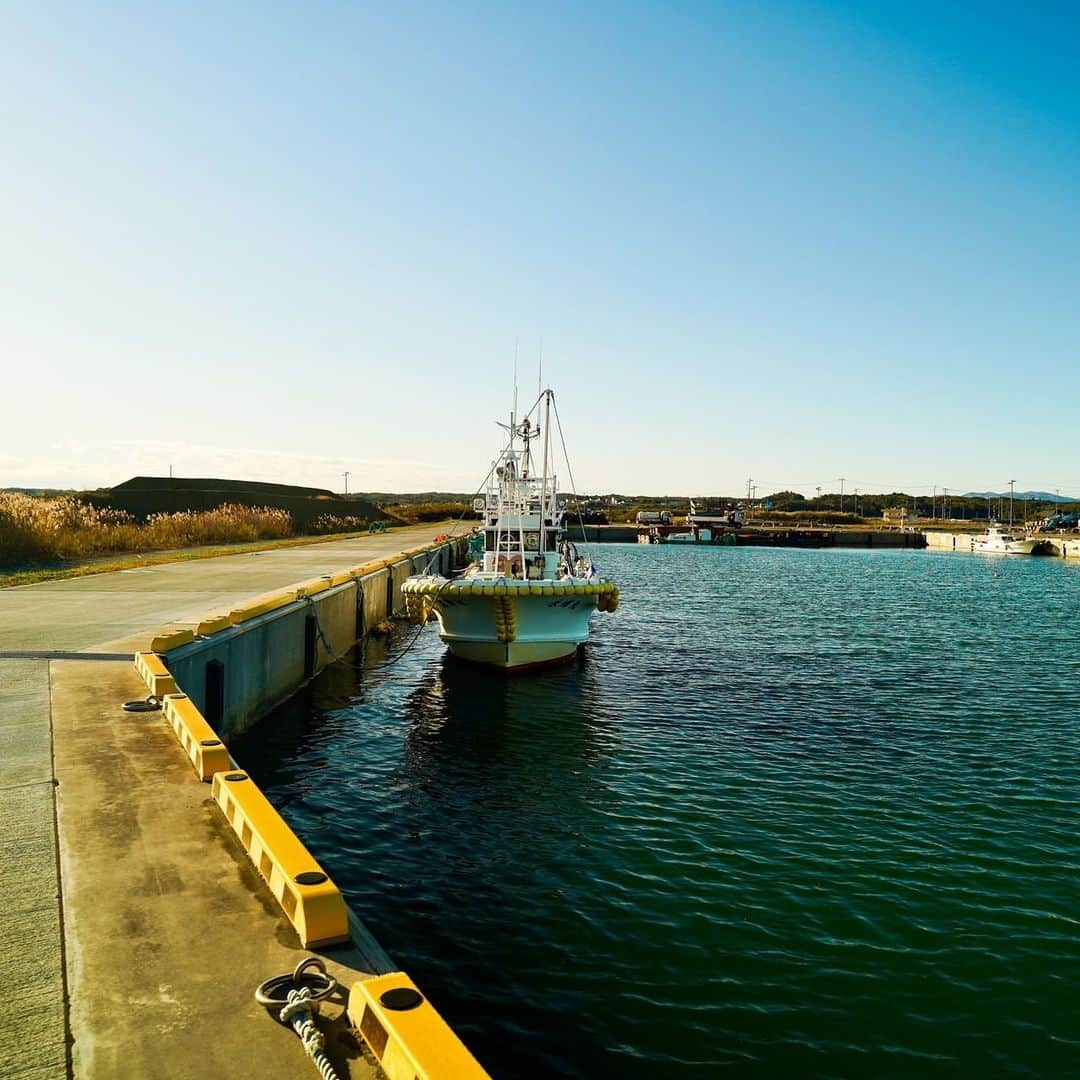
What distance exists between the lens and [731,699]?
22047 millimetres

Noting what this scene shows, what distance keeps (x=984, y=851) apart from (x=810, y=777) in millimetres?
3511

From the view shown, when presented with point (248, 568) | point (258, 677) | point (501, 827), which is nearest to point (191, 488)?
point (248, 568)

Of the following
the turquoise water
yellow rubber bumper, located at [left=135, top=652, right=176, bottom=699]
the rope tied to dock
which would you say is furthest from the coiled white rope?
yellow rubber bumper, located at [left=135, top=652, right=176, bottom=699]

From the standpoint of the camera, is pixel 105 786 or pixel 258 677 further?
pixel 258 677

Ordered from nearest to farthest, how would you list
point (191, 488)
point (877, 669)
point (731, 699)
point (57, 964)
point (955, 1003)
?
point (57, 964), point (955, 1003), point (731, 699), point (877, 669), point (191, 488)

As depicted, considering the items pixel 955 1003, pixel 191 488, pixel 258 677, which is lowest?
pixel 955 1003

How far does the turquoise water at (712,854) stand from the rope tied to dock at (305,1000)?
3.03 meters

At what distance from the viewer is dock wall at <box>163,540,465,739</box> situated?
52.2ft

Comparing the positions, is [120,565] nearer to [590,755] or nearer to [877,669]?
[590,755]

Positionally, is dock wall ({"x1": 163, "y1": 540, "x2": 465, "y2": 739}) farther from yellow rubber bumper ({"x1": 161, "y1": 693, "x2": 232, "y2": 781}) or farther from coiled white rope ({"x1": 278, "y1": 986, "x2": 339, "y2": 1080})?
coiled white rope ({"x1": 278, "y1": 986, "x2": 339, "y2": 1080})

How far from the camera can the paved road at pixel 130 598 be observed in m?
17.7

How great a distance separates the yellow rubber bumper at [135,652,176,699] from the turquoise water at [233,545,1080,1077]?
262cm

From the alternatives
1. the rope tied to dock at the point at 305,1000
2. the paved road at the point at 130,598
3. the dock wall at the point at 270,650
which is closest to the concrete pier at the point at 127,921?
the rope tied to dock at the point at 305,1000

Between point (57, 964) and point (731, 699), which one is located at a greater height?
point (57, 964)
